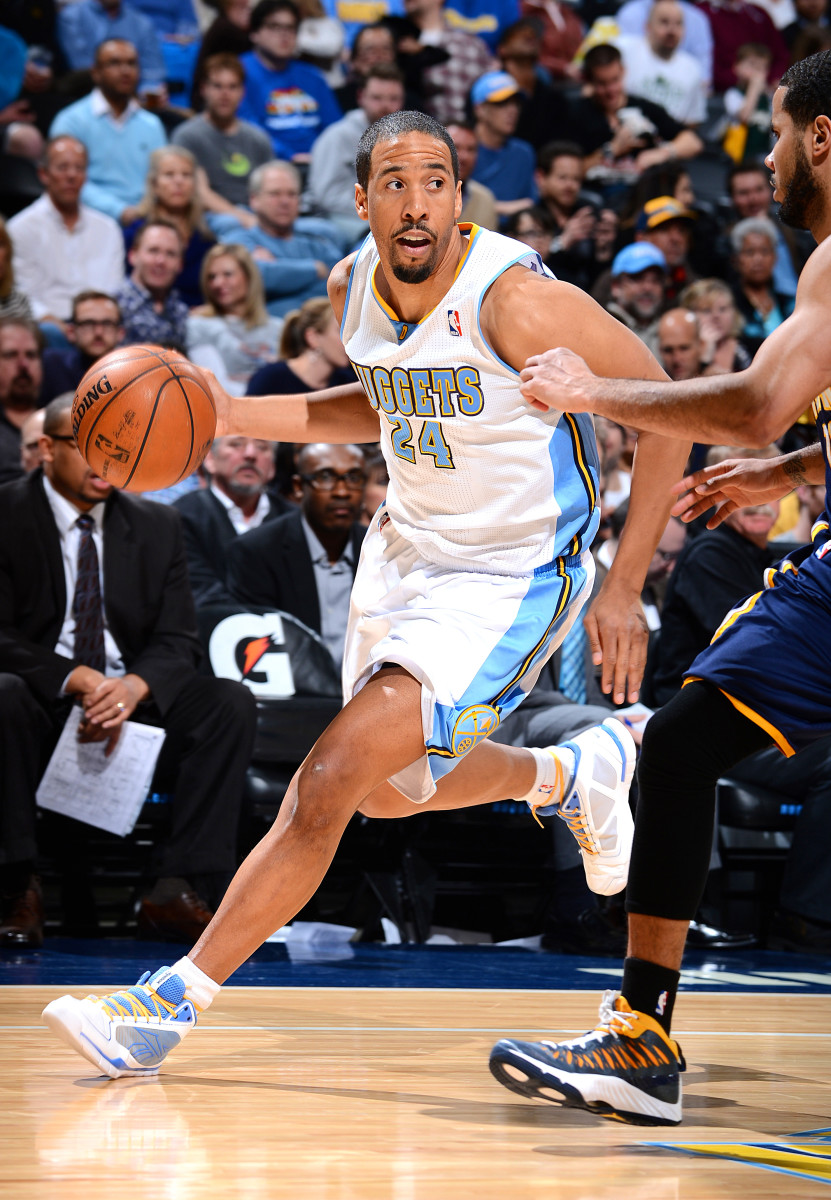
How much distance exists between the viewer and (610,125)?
10.9 metres

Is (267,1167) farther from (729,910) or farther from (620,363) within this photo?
(729,910)

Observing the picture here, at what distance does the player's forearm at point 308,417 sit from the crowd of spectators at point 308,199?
196 centimetres

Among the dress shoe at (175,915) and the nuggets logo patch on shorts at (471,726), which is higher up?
the nuggets logo patch on shorts at (471,726)

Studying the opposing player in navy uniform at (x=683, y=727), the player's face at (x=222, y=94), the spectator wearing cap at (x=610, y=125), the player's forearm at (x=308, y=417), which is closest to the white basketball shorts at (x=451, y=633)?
the player's forearm at (x=308, y=417)

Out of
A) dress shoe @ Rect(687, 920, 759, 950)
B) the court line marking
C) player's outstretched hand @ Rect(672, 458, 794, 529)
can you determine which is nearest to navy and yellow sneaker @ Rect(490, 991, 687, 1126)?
the court line marking

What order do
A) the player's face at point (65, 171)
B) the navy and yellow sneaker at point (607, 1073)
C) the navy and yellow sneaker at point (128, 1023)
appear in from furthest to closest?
the player's face at point (65, 171), the navy and yellow sneaker at point (128, 1023), the navy and yellow sneaker at point (607, 1073)

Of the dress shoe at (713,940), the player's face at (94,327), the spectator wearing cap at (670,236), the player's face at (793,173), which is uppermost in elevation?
the spectator wearing cap at (670,236)

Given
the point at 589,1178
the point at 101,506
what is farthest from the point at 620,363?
the point at 101,506

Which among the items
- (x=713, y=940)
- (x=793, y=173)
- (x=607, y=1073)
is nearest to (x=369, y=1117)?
(x=607, y=1073)

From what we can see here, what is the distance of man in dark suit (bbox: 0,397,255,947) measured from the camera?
15.0 ft

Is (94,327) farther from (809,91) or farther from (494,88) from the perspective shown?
(809,91)

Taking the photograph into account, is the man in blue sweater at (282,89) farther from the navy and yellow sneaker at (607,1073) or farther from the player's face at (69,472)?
the navy and yellow sneaker at (607,1073)

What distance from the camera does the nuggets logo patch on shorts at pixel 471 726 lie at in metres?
2.70

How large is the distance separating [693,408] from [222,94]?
7.38m
